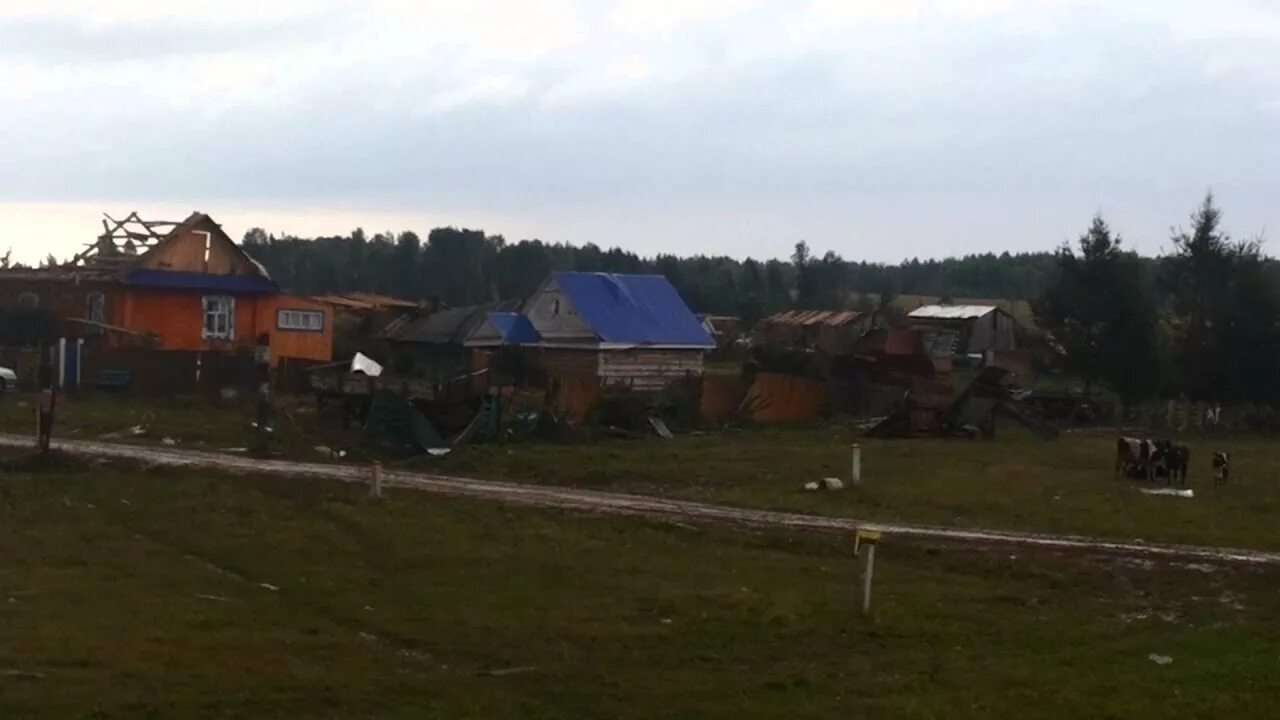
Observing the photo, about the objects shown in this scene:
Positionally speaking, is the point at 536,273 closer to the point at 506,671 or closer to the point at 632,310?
the point at 632,310

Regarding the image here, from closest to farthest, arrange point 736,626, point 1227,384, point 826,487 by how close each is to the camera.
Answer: point 736,626 < point 826,487 < point 1227,384

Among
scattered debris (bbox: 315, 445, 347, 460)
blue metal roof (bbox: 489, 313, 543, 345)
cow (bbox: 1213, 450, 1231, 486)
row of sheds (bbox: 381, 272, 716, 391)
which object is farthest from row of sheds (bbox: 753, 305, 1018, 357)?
scattered debris (bbox: 315, 445, 347, 460)

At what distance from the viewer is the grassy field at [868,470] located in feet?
82.1

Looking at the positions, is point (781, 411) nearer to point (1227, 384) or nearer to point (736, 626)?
point (1227, 384)

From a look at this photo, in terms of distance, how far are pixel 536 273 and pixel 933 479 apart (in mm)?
125322

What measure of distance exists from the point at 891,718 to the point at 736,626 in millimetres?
4151

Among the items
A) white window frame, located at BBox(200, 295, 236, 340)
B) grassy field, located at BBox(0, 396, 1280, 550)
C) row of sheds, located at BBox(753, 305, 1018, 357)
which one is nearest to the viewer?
grassy field, located at BBox(0, 396, 1280, 550)

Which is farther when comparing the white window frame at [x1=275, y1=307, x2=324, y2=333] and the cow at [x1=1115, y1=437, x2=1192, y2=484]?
the white window frame at [x1=275, y1=307, x2=324, y2=333]

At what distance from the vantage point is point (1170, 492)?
28328 mm

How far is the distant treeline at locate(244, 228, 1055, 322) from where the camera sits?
136875mm

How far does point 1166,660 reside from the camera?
1377 centimetres

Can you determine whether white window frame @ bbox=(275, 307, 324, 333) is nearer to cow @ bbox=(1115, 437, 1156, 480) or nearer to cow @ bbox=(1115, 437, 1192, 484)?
cow @ bbox=(1115, 437, 1156, 480)

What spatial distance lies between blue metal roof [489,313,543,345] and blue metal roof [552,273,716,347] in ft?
6.40

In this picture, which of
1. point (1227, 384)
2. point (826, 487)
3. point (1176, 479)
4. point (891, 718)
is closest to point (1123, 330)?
point (1227, 384)
